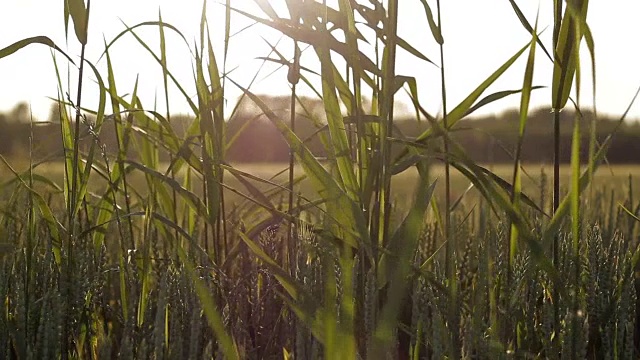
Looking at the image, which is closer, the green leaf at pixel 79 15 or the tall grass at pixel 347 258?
the tall grass at pixel 347 258

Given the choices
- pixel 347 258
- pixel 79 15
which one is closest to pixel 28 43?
pixel 79 15

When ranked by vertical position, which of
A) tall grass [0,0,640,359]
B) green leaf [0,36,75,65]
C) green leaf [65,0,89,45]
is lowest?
tall grass [0,0,640,359]

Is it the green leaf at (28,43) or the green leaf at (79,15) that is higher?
the green leaf at (79,15)

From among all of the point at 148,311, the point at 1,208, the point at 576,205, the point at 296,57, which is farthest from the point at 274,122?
the point at 1,208

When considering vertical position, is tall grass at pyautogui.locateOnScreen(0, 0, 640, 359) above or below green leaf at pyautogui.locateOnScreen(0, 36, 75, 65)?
below

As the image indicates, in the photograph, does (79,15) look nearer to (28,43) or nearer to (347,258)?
(28,43)

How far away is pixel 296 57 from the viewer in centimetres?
126

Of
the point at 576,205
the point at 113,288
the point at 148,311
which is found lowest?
the point at 113,288

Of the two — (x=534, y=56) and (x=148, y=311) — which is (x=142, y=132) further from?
(x=534, y=56)

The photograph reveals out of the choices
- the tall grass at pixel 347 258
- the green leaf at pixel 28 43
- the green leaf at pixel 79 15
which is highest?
the green leaf at pixel 79 15

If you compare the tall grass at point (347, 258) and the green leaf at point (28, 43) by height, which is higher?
the green leaf at point (28, 43)

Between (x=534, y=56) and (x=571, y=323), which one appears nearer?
(x=571, y=323)

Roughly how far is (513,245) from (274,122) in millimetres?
381

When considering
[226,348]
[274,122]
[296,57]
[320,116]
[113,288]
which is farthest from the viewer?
[113,288]
